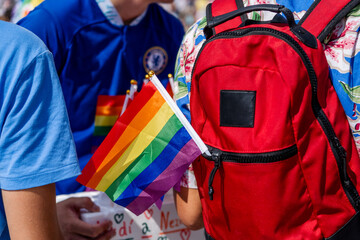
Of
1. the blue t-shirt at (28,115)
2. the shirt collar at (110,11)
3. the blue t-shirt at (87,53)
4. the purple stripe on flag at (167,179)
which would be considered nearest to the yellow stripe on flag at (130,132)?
the purple stripe on flag at (167,179)

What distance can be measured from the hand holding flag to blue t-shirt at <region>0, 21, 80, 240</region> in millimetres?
220

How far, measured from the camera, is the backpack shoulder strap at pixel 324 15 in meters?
0.92

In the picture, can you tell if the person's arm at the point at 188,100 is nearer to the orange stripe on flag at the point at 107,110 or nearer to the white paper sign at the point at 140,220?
the white paper sign at the point at 140,220

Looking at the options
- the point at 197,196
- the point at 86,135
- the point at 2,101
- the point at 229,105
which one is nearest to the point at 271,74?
the point at 229,105

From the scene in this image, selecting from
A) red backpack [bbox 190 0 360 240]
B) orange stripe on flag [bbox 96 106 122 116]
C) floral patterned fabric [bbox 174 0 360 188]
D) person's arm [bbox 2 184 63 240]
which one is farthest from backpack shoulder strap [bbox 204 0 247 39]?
orange stripe on flag [bbox 96 106 122 116]

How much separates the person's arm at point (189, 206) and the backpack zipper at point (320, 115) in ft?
1.30

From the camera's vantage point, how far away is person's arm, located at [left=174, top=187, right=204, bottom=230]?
3.97ft

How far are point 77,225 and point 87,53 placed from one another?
69 cm

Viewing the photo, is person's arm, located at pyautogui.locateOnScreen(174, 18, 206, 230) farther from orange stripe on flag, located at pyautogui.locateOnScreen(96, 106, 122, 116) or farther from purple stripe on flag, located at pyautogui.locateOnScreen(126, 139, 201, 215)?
orange stripe on flag, located at pyautogui.locateOnScreen(96, 106, 122, 116)

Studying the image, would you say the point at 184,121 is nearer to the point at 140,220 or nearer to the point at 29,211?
the point at 29,211

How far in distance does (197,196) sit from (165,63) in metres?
0.89

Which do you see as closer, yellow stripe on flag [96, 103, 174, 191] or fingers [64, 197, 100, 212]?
yellow stripe on flag [96, 103, 174, 191]

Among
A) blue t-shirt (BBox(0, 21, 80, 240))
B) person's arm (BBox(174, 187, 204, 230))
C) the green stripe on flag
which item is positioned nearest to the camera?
blue t-shirt (BBox(0, 21, 80, 240))

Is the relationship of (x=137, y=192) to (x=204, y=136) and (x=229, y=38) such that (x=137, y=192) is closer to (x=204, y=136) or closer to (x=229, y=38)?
(x=204, y=136)
